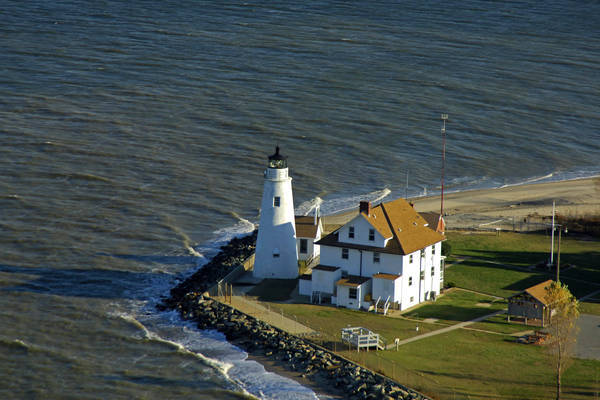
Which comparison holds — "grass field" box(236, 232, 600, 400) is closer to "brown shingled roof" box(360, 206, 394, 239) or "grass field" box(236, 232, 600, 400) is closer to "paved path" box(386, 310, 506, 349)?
"paved path" box(386, 310, 506, 349)

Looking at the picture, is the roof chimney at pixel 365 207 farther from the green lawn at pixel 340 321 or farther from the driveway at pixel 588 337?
the driveway at pixel 588 337

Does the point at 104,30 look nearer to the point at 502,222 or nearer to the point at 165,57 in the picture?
the point at 165,57

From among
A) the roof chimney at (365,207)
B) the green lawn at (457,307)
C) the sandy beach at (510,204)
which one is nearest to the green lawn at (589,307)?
the green lawn at (457,307)

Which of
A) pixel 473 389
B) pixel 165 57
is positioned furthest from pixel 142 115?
pixel 473 389

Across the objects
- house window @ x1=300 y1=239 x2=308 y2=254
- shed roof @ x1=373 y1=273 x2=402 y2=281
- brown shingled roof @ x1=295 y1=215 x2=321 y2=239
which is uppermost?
brown shingled roof @ x1=295 y1=215 x2=321 y2=239

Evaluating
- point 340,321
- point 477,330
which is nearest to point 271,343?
point 340,321

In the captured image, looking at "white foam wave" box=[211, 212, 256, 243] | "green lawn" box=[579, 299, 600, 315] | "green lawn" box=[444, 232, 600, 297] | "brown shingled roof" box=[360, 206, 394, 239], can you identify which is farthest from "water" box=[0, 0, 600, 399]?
"green lawn" box=[579, 299, 600, 315]
